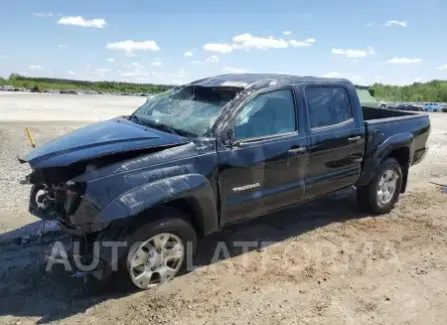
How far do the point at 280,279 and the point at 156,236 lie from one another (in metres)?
1.27

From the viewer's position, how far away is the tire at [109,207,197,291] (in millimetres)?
3607

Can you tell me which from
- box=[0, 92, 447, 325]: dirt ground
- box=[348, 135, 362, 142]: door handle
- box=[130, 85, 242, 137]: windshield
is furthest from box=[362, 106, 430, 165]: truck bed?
box=[130, 85, 242, 137]: windshield

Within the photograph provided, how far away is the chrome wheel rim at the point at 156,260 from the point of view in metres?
3.72

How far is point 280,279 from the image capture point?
13.5 ft

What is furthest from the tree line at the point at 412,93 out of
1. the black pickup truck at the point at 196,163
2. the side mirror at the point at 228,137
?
the side mirror at the point at 228,137

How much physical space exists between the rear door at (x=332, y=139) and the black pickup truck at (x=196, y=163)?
1cm

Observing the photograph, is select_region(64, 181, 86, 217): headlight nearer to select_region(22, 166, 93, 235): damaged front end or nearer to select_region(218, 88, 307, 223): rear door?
select_region(22, 166, 93, 235): damaged front end

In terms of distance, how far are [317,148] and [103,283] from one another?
2.60m

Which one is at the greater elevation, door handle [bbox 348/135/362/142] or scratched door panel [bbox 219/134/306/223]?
door handle [bbox 348/135/362/142]

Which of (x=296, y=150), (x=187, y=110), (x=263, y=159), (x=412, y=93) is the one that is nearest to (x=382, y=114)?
(x=296, y=150)

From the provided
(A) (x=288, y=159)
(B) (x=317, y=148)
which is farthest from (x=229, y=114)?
(B) (x=317, y=148)

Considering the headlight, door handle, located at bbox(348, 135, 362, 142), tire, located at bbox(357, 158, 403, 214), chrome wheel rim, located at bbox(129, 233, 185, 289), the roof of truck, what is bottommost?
chrome wheel rim, located at bbox(129, 233, 185, 289)

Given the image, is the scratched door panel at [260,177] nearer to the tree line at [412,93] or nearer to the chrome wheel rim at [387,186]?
the chrome wheel rim at [387,186]

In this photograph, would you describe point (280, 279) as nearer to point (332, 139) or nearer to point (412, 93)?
point (332, 139)
